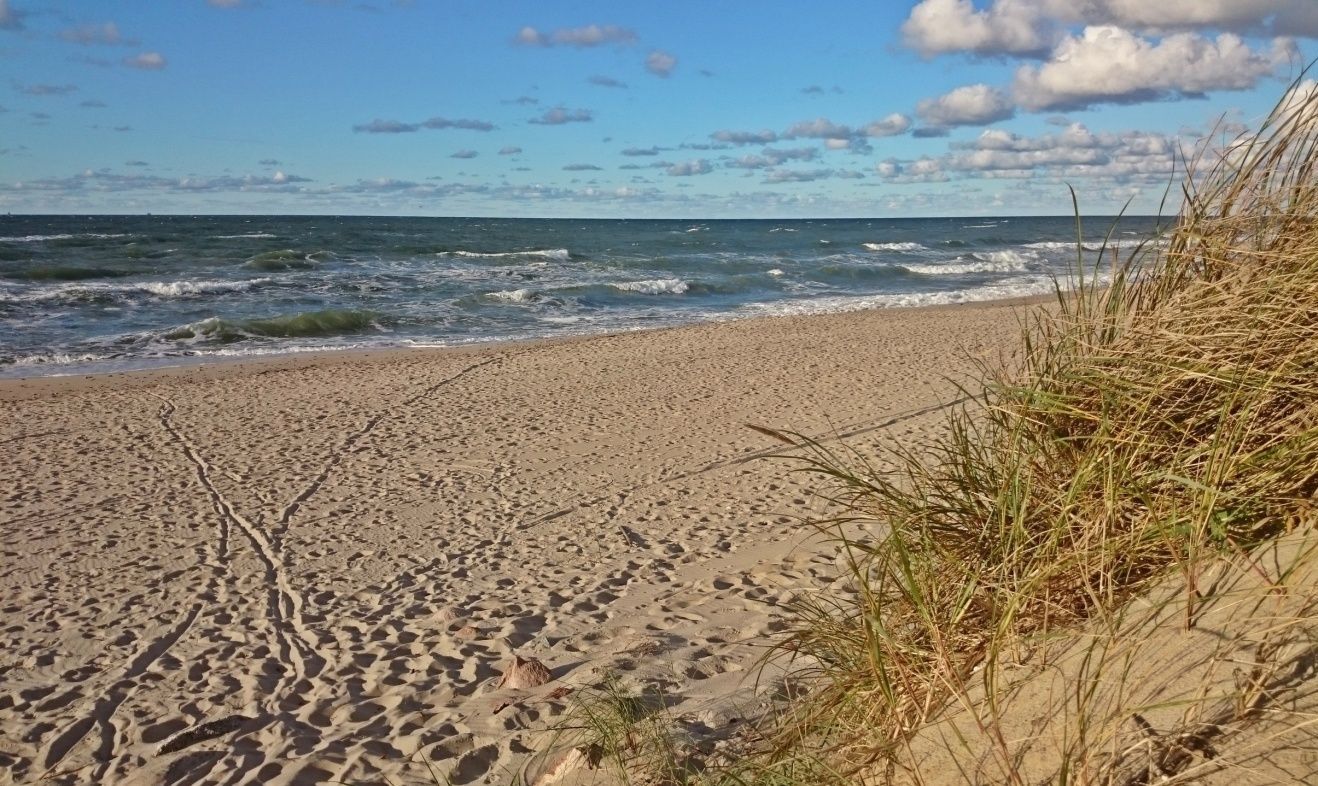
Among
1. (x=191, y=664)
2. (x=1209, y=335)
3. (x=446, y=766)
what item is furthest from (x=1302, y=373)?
(x=191, y=664)

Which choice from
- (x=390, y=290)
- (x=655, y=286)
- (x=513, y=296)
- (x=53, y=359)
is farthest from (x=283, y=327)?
(x=655, y=286)

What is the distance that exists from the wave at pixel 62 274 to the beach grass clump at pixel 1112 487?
3252 cm

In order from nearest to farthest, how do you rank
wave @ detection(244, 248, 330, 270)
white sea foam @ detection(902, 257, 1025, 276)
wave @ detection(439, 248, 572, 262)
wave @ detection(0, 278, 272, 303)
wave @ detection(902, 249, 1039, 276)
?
wave @ detection(0, 278, 272, 303) → wave @ detection(244, 248, 330, 270) → white sea foam @ detection(902, 257, 1025, 276) → wave @ detection(902, 249, 1039, 276) → wave @ detection(439, 248, 572, 262)

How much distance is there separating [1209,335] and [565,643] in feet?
11.2

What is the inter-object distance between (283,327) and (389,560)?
15018 mm

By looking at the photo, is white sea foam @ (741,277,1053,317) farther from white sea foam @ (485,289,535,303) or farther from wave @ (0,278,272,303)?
wave @ (0,278,272,303)

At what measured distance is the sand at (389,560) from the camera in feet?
13.6

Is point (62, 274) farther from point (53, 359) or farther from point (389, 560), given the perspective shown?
point (389, 560)

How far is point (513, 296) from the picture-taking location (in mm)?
26422

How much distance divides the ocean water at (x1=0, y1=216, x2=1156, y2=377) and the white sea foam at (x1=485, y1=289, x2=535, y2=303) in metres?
0.05

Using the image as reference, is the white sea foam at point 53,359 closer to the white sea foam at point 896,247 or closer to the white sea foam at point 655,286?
the white sea foam at point 655,286

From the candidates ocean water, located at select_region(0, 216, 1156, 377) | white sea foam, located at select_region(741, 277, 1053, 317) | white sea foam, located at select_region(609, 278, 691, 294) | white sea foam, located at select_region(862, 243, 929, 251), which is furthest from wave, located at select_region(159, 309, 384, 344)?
white sea foam, located at select_region(862, 243, 929, 251)

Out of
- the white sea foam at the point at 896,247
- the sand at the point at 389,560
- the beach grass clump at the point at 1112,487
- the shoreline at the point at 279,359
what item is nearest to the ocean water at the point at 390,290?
the shoreline at the point at 279,359

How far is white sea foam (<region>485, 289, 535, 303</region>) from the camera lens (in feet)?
85.7
